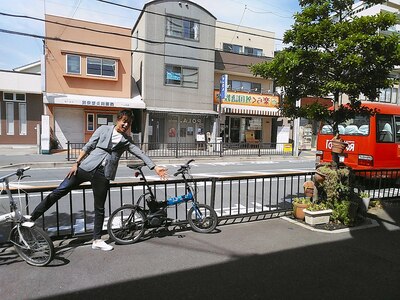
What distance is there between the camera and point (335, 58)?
5258mm

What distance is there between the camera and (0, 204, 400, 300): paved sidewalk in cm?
326

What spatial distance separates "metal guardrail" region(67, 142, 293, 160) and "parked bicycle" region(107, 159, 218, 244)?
489 inches

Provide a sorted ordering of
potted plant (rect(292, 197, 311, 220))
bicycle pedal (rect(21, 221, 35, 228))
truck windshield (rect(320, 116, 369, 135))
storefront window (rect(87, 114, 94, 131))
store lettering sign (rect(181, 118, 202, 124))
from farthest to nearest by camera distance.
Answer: store lettering sign (rect(181, 118, 202, 124))
storefront window (rect(87, 114, 94, 131))
truck windshield (rect(320, 116, 369, 135))
potted plant (rect(292, 197, 311, 220))
bicycle pedal (rect(21, 221, 35, 228))

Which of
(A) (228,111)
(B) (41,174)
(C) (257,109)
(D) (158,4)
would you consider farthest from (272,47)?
(B) (41,174)

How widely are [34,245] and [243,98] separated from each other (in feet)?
72.8

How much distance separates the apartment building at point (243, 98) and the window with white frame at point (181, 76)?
2169mm

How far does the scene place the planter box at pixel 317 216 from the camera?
5.43m

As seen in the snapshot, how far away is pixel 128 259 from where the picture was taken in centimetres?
399

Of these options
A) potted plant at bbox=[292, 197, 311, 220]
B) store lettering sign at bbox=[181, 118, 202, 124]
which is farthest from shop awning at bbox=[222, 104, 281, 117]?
potted plant at bbox=[292, 197, 311, 220]

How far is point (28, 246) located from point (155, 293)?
1.76 meters

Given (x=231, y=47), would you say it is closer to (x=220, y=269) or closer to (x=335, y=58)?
(x=335, y=58)

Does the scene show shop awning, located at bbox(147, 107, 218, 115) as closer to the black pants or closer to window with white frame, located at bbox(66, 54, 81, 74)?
window with white frame, located at bbox(66, 54, 81, 74)

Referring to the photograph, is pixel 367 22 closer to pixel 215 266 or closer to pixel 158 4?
pixel 215 266

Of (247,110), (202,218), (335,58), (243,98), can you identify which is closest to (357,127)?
(335,58)
